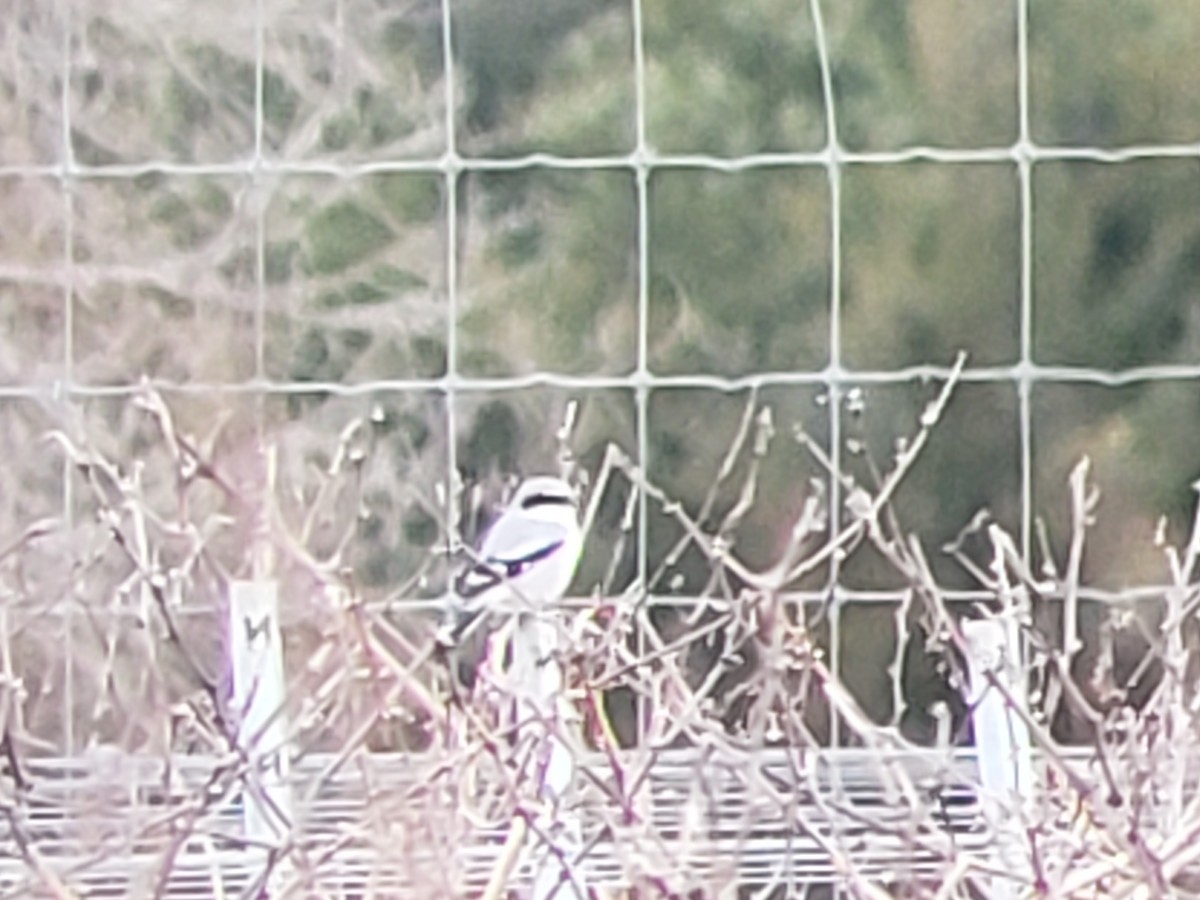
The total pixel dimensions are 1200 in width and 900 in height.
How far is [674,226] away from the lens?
297 cm

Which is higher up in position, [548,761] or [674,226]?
[674,226]

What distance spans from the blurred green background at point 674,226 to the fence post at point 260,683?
161 centimetres

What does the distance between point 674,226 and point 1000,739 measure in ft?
6.14

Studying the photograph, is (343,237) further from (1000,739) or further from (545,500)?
(1000,739)

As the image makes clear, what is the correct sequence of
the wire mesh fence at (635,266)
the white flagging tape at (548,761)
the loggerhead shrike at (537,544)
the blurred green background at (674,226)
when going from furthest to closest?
the blurred green background at (674,226) < the wire mesh fence at (635,266) < the loggerhead shrike at (537,544) < the white flagging tape at (548,761)

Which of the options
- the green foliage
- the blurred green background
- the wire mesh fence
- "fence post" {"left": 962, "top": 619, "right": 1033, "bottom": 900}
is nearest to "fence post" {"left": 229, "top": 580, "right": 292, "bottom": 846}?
"fence post" {"left": 962, "top": 619, "right": 1033, "bottom": 900}

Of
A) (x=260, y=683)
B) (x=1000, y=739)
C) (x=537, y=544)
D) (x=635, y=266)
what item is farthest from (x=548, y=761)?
(x=635, y=266)

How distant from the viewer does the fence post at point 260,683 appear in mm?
1003

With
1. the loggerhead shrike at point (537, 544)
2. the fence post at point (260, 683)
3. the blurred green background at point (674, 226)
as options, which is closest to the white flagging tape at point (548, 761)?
the fence post at point (260, 683)

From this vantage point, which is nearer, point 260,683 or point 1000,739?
point 260,683

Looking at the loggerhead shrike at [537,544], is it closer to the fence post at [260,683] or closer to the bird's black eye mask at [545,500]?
the bird's black eye mask at [545,500]

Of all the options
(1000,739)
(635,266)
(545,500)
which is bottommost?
(1000,739)

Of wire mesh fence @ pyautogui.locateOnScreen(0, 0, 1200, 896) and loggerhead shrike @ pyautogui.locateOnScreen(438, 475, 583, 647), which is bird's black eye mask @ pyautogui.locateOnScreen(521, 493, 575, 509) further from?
wire mesh fence @ pyautogui.locateOnScreen(0, 0, 1200, 896)

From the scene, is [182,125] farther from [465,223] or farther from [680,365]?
[680,365]
